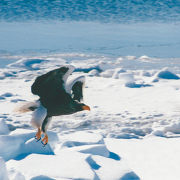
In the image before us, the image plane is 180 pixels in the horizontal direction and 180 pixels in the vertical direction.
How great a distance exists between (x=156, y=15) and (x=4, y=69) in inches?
439

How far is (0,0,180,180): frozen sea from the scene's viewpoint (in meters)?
2.76

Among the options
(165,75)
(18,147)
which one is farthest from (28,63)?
(18,147)

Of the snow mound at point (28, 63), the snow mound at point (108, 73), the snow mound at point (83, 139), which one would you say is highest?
the snow mound at point (83, 139)

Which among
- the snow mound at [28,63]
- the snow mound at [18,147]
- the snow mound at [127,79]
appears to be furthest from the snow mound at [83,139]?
the snow mound at [28,63]

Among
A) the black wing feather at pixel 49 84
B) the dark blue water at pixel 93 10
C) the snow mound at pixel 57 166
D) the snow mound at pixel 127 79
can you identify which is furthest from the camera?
the dark blue water at pixel 93 10

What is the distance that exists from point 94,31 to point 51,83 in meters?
10.4

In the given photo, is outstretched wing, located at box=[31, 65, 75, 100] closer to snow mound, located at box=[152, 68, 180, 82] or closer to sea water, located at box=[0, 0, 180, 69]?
snow mound, located at box=[152, 68, 180, 82]

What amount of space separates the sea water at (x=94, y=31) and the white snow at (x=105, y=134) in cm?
187

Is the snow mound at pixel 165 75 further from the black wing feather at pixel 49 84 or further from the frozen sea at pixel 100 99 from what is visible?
the black wing feather at pixel 49 84

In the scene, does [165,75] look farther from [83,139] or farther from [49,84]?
[49,84]

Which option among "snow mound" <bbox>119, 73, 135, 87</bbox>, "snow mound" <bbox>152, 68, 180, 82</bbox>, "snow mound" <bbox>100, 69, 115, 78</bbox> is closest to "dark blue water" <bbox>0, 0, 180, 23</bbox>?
"snow mound" <bbox>100, 69, 115, 78</bbox>

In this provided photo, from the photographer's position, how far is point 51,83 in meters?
2.67

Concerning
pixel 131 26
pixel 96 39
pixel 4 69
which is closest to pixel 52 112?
pixel 4 69

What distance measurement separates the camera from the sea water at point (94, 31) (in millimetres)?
8883
